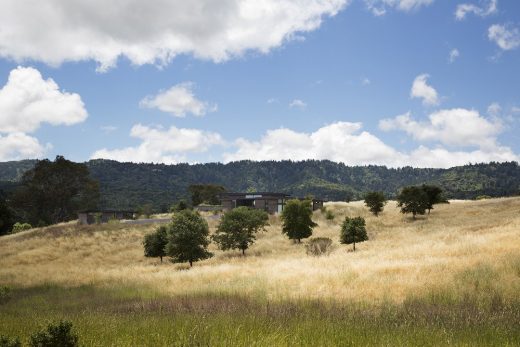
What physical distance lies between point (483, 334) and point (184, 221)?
A: 123ft

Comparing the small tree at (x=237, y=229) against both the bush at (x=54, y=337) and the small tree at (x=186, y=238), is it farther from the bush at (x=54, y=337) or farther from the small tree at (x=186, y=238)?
the bush at (x=54, y=337)

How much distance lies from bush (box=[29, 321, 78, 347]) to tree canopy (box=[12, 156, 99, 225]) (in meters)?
108

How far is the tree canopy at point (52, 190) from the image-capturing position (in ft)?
336

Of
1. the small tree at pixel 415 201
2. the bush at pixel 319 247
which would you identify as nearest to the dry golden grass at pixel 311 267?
the bush at pixel 319 247

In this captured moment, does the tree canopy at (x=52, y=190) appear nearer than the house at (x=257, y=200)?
No

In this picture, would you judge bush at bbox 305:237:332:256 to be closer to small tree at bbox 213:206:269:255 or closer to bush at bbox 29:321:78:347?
small tree at bbox 213:206:269:255

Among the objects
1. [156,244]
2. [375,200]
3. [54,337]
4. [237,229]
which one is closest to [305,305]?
[54,337]

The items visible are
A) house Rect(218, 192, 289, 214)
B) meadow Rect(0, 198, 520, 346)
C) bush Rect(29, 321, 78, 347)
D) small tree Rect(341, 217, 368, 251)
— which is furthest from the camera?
house Rect(218, 192, 289, 214)

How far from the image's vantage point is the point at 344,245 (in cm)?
5056

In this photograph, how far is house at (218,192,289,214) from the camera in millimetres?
102062

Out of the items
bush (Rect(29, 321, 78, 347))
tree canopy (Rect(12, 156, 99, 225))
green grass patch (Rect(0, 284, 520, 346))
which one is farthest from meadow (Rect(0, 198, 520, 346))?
tree canopy (Rect(12, 156, 99, 225))

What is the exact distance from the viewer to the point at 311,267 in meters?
26.2

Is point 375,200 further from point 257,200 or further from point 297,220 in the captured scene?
point 257,200

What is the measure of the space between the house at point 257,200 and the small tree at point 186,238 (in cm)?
5797
